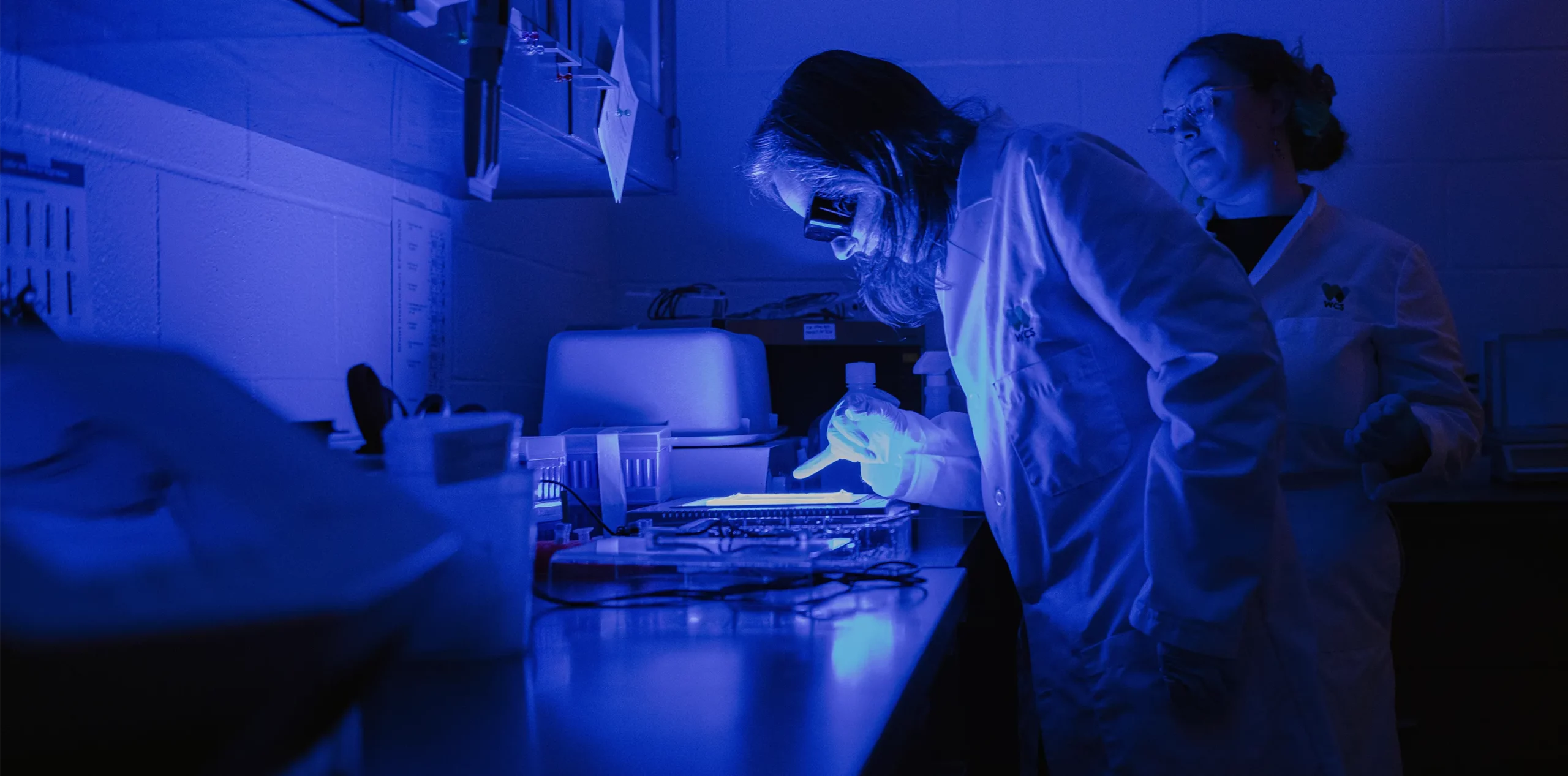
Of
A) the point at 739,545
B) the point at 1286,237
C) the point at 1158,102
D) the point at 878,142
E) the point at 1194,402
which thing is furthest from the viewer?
the point at 1158,102

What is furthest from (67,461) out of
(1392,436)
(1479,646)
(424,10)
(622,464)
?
(1479,646)

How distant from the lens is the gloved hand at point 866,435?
1.70m

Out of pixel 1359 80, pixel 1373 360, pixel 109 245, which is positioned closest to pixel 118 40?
pixel 109 245

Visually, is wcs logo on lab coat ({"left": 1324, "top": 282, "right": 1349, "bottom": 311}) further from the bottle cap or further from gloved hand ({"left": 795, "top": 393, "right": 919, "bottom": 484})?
the bottle cap

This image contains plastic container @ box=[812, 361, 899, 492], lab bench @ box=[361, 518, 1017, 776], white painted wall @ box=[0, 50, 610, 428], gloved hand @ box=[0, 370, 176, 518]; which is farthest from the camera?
plastic container @ box=[812, 361, 899, 492]

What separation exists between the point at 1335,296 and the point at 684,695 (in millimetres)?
1324

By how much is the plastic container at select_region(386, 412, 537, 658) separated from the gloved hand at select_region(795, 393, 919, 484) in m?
0.93

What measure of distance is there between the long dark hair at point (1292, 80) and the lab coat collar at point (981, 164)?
0.58m

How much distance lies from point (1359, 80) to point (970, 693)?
182 centimetres

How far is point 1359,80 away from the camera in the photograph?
2533 mm

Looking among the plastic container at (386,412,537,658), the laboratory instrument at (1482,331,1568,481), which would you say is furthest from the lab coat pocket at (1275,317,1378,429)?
the plastic container at (386,412,537,658)

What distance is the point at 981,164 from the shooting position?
4.49ft

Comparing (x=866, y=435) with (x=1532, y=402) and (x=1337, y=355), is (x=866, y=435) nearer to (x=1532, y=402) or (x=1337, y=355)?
(x=1337, y=355)

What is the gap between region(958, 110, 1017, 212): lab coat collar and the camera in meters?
1.35
